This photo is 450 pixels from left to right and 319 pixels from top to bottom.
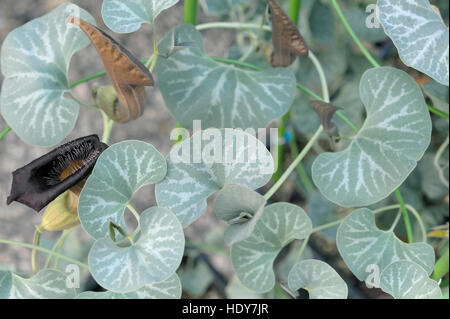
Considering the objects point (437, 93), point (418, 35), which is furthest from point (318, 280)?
point (437, 93)

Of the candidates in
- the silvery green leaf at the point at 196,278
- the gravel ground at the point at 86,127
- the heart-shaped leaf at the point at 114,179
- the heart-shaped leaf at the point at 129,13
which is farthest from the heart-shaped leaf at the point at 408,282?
the gravel ground at the point at 86,127

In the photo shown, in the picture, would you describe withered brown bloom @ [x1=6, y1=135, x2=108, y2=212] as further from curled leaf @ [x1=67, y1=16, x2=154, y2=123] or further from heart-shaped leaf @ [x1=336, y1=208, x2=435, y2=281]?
heart-shaped leaf @ [x1=336, y1=208, x2=435, y2=281]

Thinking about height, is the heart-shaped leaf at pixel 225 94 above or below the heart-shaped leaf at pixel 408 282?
above

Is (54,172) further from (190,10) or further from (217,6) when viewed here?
(217,6)

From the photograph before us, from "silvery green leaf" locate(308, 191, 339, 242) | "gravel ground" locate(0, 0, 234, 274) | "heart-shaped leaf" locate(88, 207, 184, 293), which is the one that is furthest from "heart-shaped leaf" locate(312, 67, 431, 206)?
"gravel ground" locate(0, 0, 234, 274)

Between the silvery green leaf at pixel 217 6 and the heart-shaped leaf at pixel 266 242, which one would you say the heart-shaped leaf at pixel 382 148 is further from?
the silvery green leaf at pixel 217 6
